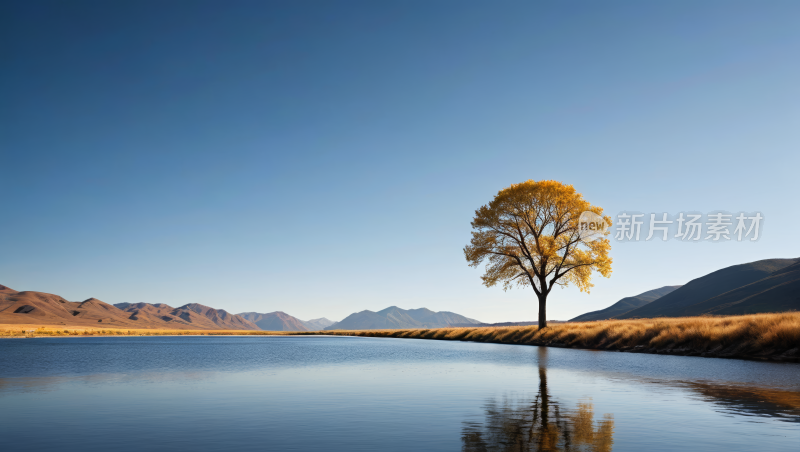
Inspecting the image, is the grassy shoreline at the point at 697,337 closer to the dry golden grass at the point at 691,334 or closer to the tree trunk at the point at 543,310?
the dry golden grass at the point at 691,334

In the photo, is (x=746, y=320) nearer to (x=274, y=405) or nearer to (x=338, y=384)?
(x=338, y=384)

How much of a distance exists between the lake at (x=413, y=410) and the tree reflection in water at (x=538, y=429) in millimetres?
29

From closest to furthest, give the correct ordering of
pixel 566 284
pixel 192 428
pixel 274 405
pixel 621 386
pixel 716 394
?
pixel 192 428 → pixel 274 405 → pixel 716 394 → pixel 621 386 → pixel 566 284

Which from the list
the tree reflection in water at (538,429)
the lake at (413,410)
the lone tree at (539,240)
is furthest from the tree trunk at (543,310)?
the tree reflection in water at (538,429)

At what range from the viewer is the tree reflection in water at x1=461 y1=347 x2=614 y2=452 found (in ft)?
29.7

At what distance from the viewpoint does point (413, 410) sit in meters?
13.3

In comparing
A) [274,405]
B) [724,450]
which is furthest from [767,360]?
[274,405]

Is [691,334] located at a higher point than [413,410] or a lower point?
higher

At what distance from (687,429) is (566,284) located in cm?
4016

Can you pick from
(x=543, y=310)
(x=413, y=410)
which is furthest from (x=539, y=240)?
(x=413, y=410)

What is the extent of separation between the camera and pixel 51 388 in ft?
58.1

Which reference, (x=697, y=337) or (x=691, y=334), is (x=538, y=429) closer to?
(x=697, y=337)

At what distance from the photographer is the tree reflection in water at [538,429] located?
29.7ft

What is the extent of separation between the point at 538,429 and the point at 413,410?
3984 mm
